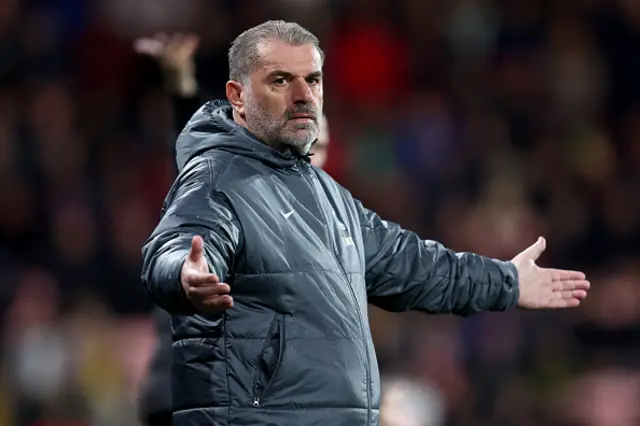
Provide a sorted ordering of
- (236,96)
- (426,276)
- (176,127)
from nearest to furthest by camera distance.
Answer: (236,96)
(426,276)
(176,127)

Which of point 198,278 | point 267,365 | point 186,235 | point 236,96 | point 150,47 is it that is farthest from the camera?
point 150,47

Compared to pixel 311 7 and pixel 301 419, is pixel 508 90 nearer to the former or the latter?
pixel 311 7

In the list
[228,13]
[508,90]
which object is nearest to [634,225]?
[508,90]

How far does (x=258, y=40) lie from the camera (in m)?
4.17

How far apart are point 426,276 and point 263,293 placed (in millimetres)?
787

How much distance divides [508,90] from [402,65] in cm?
88

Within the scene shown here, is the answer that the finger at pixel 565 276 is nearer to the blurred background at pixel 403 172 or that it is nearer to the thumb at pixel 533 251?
the thumb at pixel 533 251

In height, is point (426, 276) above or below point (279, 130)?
below

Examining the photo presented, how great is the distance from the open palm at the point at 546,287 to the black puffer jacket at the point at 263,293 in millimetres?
673

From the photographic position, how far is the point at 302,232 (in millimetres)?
3980

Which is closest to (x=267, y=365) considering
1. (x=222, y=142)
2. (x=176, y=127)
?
(x=222, y=142)

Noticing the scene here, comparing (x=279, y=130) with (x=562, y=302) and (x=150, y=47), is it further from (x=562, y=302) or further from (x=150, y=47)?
(x=150, y=47)

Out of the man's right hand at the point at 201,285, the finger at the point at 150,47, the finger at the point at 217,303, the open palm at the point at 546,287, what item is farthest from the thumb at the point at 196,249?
the finger at the point at 150,47

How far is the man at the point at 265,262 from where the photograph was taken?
3.77m
